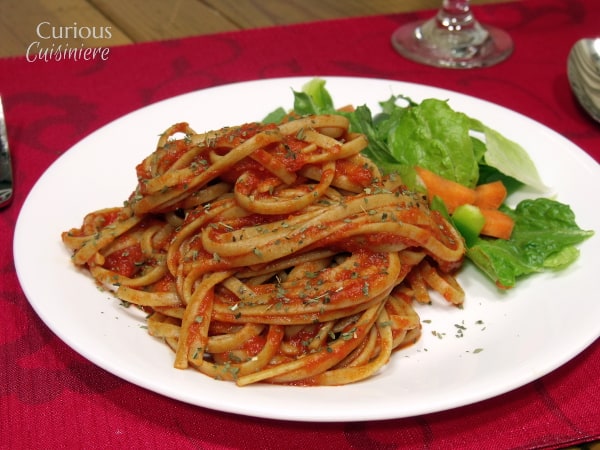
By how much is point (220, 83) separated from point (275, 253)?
101 inches

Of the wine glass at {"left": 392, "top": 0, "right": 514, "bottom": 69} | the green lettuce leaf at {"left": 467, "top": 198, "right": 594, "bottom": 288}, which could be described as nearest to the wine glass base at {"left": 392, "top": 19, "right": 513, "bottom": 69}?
the wine glass at {"left": 392, "top": 0, "right": 514, "bottom": 69}

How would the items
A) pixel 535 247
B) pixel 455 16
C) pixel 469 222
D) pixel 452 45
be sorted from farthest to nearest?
pixel 455 16
pixel 452 45
pixel 469 222
pixel 535 247

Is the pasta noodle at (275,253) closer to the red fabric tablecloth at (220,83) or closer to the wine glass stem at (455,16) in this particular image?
the red fabric tablecloth at (220,83)

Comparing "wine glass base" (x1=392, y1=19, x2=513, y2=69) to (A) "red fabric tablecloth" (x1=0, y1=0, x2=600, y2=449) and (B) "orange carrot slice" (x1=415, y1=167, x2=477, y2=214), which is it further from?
(B) "orange carrot slice" (x1=415, y1=167, x2=477, y2=214)

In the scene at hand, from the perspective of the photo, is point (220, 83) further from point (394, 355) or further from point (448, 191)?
point (394, 355)

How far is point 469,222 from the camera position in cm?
351

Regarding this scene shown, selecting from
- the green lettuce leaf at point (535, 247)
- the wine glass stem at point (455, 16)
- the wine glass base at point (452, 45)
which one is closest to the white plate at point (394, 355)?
the green lettuce leaf at point (535, 247)

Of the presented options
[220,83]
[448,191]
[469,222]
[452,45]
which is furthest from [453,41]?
[469,222]

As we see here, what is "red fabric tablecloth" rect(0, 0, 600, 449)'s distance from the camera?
2660mm

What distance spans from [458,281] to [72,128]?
8.92 feet

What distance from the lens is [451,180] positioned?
3.95 meters

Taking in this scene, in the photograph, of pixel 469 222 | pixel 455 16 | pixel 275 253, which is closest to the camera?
pixel 275 253

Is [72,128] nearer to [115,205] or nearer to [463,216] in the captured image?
[115,205]

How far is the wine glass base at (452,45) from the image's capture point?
5.43m
